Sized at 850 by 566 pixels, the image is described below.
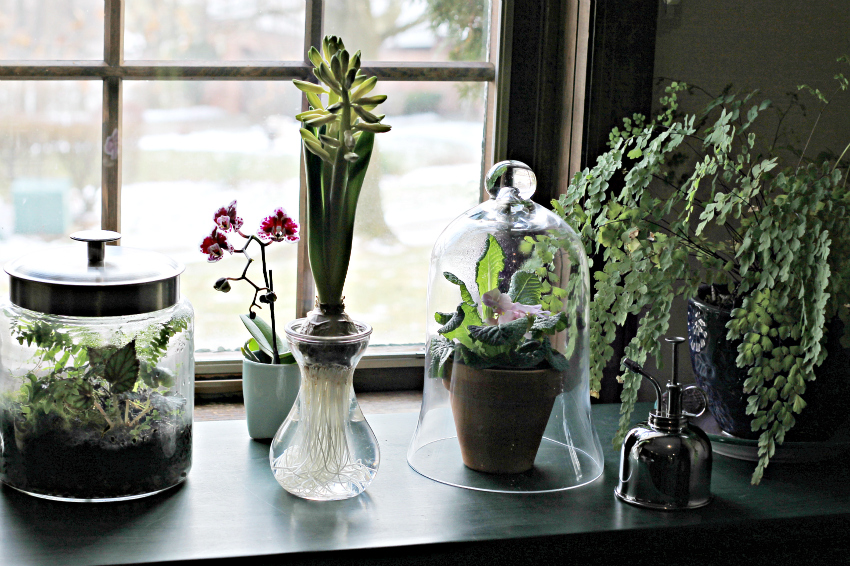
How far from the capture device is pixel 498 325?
3.39 ft

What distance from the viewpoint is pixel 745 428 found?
3.76ft

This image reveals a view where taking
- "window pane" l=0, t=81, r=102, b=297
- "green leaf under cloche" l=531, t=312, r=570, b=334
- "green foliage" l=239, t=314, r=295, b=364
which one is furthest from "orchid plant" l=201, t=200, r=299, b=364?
"green leaf under cloche" l=531, t=312, r=570, b=334

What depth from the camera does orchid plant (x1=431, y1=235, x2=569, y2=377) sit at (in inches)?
40.8

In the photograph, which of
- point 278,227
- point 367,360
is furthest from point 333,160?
point 367,360

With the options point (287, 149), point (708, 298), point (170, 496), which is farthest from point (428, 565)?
point (287, 149)

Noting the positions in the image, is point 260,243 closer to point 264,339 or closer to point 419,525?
point 264,339

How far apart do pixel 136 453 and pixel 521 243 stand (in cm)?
55

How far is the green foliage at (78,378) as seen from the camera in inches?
37.2

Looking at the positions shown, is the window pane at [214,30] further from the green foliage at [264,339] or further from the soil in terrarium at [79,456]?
the soil in terrarium at [79,456]

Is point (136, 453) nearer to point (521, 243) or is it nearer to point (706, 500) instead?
point (521, 243)

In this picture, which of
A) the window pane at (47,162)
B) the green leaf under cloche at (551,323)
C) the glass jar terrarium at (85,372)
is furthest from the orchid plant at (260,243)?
the green leaf under cloche at (551,323)

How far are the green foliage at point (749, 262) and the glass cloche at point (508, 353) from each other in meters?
0.05

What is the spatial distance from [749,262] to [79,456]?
2.62 feet

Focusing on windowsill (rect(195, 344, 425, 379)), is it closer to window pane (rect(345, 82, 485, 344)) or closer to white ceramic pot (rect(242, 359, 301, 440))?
window pane (rect(345, 82, 485, 344))
